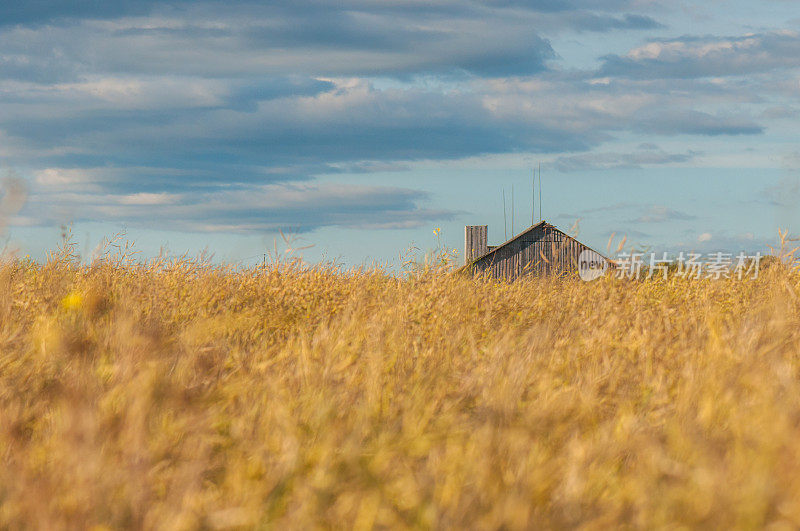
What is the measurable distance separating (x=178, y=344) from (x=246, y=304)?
2.06 metres

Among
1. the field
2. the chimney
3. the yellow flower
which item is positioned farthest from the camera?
the chimney

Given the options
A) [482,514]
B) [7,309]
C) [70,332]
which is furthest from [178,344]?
[482,514]

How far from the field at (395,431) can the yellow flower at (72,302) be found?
0.64m

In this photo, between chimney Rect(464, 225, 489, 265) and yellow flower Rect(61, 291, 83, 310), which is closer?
yellow flower Rect(61, 291, 83, 310)

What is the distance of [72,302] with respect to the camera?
5.41m

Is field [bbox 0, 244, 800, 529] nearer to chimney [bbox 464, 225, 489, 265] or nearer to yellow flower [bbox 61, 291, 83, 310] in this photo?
yellow flower [bbox 61, 291, 83, 310]

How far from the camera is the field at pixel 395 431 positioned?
190cm


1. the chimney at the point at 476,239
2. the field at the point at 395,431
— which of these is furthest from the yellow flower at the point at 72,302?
the chimney at the point at 476,239

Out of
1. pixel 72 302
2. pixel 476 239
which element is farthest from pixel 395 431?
pixel 476 239

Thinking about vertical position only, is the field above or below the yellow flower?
below

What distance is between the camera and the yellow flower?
5.35m

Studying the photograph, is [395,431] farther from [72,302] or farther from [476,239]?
[476,239]

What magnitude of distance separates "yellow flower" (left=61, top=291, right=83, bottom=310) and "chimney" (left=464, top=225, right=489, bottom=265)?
67.9ft

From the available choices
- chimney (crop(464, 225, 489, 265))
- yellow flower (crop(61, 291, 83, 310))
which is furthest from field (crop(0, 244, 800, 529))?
chimney (crop(464, 225, 489, 265))
